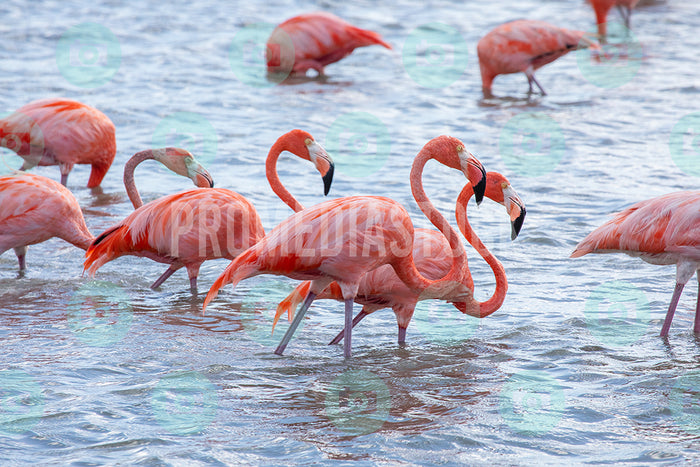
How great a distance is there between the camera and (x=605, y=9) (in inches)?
480

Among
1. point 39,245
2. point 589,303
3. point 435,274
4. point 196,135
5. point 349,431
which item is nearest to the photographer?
point 349,431

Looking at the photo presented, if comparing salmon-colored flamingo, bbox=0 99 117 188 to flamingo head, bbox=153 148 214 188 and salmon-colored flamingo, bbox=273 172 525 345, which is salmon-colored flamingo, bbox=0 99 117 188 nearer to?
flamingo head, bbox=153 148 214 188

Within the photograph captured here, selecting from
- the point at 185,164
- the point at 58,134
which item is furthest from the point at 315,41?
the point at 185,164

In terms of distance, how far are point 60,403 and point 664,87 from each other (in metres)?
8.35

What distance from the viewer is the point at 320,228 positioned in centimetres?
426

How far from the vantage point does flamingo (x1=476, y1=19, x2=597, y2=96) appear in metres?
9.20

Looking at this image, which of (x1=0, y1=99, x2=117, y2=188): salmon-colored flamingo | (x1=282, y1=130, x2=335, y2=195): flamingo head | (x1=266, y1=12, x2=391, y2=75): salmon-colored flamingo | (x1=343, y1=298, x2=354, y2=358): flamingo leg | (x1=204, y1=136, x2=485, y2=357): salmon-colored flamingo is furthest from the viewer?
(x1=266, y1=12, x2=391, y2=75): salmon-colored flamingo

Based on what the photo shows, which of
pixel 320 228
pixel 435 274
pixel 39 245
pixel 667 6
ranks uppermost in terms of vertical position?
pixel 667 6

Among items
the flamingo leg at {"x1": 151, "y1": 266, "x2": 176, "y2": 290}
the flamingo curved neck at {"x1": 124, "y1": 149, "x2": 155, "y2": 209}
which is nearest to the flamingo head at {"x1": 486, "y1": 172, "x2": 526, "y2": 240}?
the flamingo leg at {"x1": 151, "y1": 266, "x2": 176, "y2": 290}

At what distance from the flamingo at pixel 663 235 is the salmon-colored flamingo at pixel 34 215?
3.11 m

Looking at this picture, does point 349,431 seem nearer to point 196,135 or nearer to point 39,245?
point 39,245

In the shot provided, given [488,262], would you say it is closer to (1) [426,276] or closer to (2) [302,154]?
(1) [426,276]

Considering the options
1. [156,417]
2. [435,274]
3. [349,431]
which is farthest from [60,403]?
[435,274]

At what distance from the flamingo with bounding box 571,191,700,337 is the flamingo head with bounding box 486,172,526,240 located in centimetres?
58
